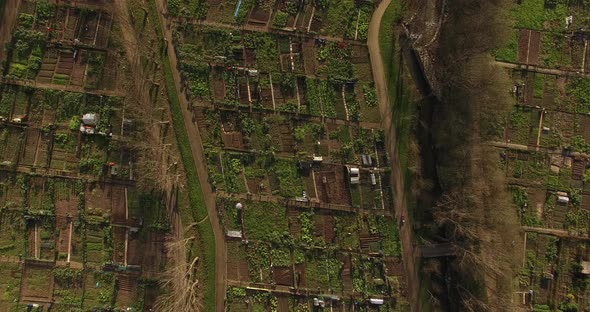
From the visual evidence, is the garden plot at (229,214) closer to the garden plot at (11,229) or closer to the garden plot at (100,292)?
the garden plot at (100,292)

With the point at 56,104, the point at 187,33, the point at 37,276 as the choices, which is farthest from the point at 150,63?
the point at 37,276

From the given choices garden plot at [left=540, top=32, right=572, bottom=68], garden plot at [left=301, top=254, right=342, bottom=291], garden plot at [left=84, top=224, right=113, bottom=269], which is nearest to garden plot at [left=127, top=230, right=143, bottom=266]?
garden plot at [left=84, top=224, right=113, bottom=269]

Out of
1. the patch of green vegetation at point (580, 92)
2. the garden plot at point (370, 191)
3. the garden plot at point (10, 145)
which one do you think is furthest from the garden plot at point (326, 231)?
the garden plot at point (10, 145)

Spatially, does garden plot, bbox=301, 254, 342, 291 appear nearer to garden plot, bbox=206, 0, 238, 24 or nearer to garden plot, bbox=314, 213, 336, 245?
garden plot, bbox=314, 213, 336, 245

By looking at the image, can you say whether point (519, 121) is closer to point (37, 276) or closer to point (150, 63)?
point (150, 63)

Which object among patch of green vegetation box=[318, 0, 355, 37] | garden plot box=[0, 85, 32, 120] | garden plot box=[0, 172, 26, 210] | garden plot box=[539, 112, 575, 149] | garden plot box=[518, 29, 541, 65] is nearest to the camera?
garden plot box=[0, 172, 26, 210]
